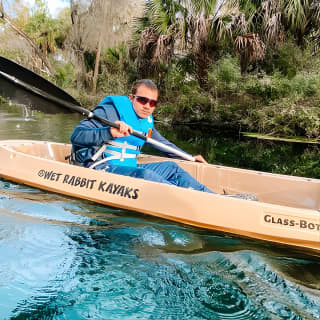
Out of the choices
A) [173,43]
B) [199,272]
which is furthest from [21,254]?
[173,43]

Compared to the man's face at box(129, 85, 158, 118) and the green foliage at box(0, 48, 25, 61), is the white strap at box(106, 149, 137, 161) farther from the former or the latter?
the green foliage at box(0, 48, 25, 61)

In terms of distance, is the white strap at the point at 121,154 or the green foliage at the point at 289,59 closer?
the white strap at the point at 121,154

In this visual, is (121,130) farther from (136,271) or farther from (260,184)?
(260,184)

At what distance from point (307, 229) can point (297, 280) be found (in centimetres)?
44

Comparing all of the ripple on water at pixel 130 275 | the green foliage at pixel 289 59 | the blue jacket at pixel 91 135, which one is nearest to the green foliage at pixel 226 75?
the green foliage at pixel 289 59

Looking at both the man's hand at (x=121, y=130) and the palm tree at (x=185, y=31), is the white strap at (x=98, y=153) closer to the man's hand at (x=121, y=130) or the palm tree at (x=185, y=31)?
the man's hand at (x=121, y=130)

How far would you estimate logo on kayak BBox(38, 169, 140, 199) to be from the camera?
3.44 m

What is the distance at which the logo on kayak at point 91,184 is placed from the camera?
3.44 meters

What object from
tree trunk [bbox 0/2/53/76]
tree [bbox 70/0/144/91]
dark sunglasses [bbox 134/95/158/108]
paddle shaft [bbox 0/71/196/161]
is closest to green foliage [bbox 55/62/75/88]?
tree trunk [bbox 0/2/53/76]

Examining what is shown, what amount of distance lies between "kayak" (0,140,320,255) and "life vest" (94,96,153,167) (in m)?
0.25

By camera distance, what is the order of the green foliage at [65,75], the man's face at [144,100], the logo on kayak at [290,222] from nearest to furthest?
the logo on kayak at [290,222]
the man's face at [144,100]
the green foliage at [65,75]

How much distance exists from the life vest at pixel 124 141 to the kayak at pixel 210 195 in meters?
0.25

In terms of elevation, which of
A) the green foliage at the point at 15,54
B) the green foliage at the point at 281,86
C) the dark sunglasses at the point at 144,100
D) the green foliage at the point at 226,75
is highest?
the green foliage at the point at 15,54

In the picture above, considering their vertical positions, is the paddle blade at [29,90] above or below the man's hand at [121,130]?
above
